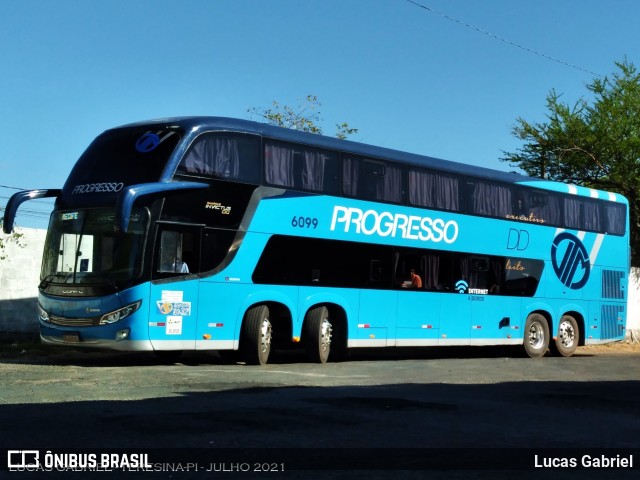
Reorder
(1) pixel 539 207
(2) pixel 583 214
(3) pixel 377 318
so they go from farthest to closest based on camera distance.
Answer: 1. (2) pixel 583 214
2. (1) pixel 539 207
3. (3) pixel 377 318

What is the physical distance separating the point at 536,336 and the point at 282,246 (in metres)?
9.06

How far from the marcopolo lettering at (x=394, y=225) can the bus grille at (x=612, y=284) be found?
6.48 m

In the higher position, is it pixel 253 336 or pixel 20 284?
pixel 20 284

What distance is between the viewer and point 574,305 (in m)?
24.8

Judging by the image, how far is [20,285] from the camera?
904 inches

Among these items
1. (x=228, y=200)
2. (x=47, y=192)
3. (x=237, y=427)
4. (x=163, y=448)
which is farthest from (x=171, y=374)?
(x=163, y=448)

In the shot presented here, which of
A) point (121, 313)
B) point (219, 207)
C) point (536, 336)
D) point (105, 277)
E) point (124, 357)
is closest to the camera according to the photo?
point (121, 313)

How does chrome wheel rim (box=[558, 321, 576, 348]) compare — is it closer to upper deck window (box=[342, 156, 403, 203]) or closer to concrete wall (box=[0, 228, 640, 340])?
upper deck window (box=[342, 156, 403, 203])

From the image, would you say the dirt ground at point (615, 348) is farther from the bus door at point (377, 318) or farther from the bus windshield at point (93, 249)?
the bus windshield at point (93, 249)

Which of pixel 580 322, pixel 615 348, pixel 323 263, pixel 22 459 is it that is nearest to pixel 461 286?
pixel 323 263

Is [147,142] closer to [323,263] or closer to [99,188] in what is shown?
[99,188]

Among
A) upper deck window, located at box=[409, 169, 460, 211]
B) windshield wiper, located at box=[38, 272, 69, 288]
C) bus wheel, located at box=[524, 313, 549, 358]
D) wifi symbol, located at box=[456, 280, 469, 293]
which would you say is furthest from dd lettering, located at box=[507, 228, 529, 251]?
windshield wiper, located at box=[38, 272, 69, 288]

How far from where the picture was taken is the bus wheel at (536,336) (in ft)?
77.6

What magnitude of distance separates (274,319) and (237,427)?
9.85 meters
